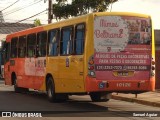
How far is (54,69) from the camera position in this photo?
56.6ft

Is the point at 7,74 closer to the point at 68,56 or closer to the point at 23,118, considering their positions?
the point at 68,56

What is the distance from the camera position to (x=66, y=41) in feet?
53.5

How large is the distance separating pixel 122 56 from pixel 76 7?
64.1ft

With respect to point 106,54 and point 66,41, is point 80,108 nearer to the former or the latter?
point 106,54

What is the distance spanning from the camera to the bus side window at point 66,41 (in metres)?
15.9

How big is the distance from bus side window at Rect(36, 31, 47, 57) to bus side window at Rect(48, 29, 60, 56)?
0.57 m

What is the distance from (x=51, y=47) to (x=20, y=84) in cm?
453

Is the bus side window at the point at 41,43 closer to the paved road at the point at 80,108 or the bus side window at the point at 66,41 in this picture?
the bus side window at the point at 66,41

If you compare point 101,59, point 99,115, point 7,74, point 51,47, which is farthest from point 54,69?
point 7,74

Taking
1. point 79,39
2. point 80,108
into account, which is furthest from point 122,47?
point 80,108

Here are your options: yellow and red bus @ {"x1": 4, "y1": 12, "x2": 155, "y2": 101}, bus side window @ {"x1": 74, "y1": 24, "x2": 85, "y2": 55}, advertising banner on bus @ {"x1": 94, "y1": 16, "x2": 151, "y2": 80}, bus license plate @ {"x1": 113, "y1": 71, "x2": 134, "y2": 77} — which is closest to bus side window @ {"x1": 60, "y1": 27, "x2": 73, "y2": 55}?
yellow and red bus @ {"x1": 4, "y1": 12, "x2": 155, "y2": 101}

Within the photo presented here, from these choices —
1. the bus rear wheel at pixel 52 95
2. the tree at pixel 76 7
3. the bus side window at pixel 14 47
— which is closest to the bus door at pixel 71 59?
the bus rear wheel at pixel 52 95

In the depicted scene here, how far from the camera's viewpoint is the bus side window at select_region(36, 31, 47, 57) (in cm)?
1842

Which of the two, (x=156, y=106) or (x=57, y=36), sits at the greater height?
(x=57, y=36)
